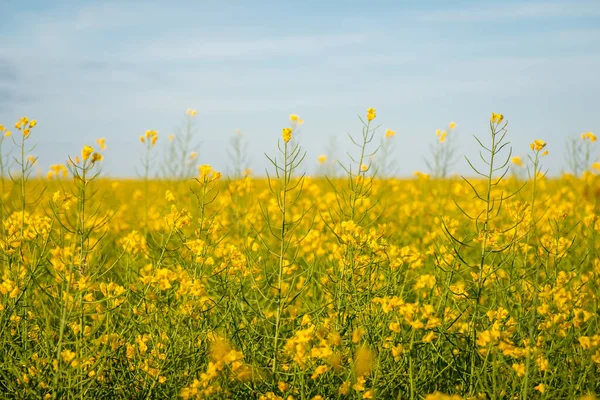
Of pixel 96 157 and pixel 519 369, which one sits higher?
pixel 96 157

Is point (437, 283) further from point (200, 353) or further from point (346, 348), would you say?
point (200, 353)

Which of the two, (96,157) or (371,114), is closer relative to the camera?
(96,157)

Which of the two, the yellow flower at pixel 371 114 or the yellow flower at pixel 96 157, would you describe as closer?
the yellow flower at pixel 96 157

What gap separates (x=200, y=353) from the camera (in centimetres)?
264

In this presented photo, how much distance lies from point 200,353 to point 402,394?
3.26 feet

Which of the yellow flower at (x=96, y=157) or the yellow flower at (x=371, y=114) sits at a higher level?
the yellow flower at (x=371, y=114)

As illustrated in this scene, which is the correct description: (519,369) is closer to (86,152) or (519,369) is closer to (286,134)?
(286,134)

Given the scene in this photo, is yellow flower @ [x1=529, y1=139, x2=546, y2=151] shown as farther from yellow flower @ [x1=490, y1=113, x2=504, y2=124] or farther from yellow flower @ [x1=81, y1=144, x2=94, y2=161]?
yellow flower @ [x1=81, y1=144, x2=94, y2=161]

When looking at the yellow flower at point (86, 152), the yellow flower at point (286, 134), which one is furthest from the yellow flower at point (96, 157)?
the yellow flower at point (286, 134)

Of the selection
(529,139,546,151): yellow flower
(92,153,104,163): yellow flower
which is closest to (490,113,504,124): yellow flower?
(529,139,546,151): yellow flower

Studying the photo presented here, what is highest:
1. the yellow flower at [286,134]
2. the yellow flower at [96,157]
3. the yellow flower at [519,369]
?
the yellow flower at [286,134]

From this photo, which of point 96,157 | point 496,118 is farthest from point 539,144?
point 96,157

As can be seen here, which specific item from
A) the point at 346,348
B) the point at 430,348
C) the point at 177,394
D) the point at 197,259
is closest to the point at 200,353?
the point at 177,394

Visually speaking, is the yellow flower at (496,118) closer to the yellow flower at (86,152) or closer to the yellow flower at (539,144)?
the yellow flower at (539,144)
